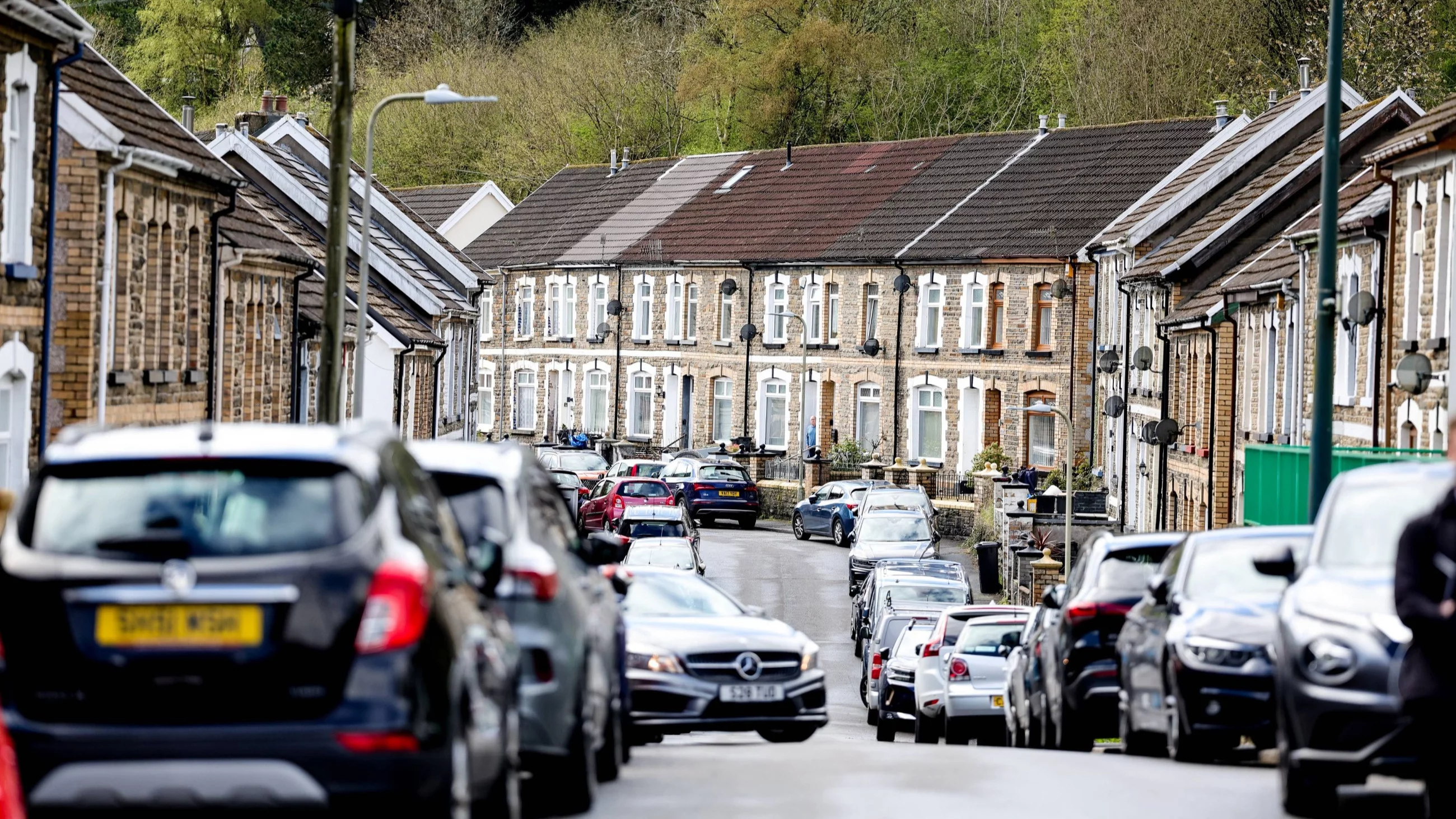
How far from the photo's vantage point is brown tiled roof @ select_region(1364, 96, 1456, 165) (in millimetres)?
25062

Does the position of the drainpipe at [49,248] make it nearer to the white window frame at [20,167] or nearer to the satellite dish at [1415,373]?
the white window frame at [20,167]

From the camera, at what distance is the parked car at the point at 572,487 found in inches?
2153

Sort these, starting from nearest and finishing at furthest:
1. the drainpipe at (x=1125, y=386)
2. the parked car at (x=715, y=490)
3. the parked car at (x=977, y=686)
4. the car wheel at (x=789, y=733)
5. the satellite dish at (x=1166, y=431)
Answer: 1. the car wheel at (x=789, y=733)
2. the parked car at (x=977, y=686)
3. the satellite dish at (x=1166, y=431)
4. the drainpipe at (x=1125, y=386)
5. the parked car at (x=715, y=490)

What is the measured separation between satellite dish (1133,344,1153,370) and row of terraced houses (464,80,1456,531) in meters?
0.11

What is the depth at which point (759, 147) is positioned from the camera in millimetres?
85938

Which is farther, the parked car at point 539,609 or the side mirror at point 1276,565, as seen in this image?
the side mirror at point 1276,565

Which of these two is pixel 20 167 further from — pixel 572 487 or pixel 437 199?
pixel 437 199

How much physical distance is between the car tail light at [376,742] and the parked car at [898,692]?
2056 centimetres

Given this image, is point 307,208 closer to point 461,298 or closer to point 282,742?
point 461,298

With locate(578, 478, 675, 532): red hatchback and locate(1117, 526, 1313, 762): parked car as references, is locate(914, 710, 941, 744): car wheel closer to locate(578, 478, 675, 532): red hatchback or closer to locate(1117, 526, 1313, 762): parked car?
locate(1117, 526, 1313, 762): parked car

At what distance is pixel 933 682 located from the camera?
998 inches

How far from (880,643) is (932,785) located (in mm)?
19306

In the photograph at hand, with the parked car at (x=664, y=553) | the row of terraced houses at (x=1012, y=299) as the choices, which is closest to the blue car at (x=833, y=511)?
the row of terraced houses at (x=1012, y=299)

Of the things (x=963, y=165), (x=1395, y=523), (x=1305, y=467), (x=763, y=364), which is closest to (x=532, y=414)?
(x=763, y=364)
